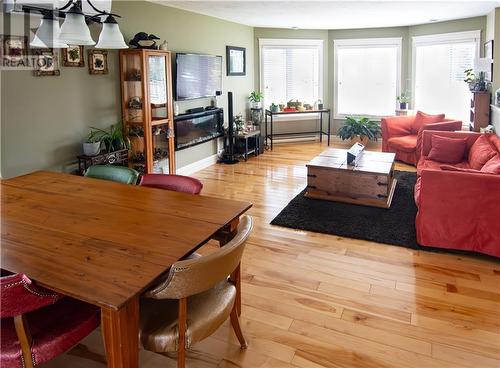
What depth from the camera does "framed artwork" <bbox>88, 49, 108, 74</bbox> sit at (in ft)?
14.6

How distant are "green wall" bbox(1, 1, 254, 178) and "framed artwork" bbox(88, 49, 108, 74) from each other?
2.8 inches

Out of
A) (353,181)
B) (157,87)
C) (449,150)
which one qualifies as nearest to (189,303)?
(353,181)

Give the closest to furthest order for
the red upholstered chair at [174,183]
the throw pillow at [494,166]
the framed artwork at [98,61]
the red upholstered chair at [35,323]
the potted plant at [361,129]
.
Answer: the red upholstered chair at [35,323] < the red upholstered chair at [174,183] < the throw pillow at [494,166] < the framed artwork at [98,61] < the potted plant at [361,129]

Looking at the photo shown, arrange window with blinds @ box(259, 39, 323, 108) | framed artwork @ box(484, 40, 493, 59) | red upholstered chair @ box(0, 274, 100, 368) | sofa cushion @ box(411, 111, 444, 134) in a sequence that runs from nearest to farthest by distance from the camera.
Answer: red upholstered chair @ box(0, 274, 100, 368) < framed artwork @ box(484, 40, 493, 59) < sofa cushion @ box(411, 111, 444, 134) < window with blinds @ box(259, 39, 323, 108)

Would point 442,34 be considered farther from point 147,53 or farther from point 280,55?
point 147,53

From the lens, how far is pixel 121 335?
5.07ft

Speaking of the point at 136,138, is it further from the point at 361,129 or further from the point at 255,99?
the point at 361,129

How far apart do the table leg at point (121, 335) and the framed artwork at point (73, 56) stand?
333 centimetres

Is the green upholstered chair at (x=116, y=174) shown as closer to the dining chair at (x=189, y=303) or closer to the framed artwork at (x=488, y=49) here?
the dining chair at (x=189, y=303)

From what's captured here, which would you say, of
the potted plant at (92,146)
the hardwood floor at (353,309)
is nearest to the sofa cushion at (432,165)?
the hardwood floor at (353,309)

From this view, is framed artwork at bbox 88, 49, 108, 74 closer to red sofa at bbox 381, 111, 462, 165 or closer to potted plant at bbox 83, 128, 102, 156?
potted plant at bbox 83, 128, 102, 156

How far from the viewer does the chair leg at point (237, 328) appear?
2270mm

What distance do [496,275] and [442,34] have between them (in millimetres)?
5707

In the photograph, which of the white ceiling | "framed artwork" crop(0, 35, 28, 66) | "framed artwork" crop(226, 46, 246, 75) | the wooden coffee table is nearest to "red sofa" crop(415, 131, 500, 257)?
the wooden coffee table
